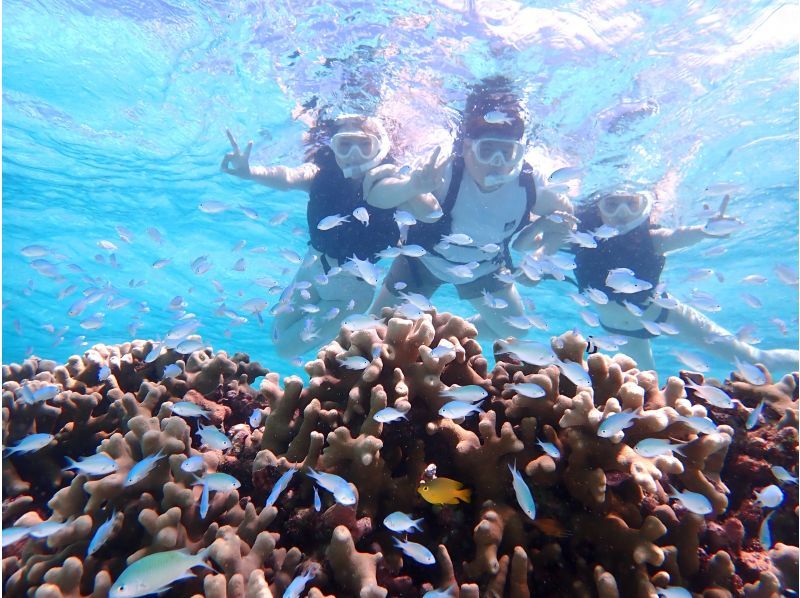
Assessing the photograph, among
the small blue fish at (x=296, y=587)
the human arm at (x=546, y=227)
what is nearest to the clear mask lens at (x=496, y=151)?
the human arm at (x=546, y=227)

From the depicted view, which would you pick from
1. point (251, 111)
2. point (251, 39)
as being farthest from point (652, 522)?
point (251, 111)

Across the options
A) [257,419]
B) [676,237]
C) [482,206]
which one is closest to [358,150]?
[482,206]

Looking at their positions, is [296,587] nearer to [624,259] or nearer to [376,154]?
[376,154]

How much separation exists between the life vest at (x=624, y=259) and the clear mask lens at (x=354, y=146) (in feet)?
19.3

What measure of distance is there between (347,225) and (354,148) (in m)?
1.89

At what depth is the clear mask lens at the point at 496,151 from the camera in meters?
9.31

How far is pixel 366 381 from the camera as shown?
309 cm

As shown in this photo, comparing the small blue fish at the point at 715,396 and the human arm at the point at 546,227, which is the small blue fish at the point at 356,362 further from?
the human arm at the point at 546,227

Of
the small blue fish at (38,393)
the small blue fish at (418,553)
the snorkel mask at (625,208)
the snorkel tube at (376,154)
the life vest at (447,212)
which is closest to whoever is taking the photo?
the small blue fish at (418,553)

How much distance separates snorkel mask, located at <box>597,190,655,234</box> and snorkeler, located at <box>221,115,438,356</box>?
541 cm

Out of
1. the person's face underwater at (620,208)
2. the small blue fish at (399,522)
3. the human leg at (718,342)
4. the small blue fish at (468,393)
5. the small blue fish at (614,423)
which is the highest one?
the person's face underwater at (620,208)

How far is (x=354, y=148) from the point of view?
9.93 metres

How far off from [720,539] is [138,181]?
67.4 ft

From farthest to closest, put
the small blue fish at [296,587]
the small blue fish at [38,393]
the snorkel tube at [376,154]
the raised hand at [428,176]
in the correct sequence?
the snorkel tube at [376,154], the raised hand at [428,176], the small blue fish at [38,393], the small blue fish at [296,587]
